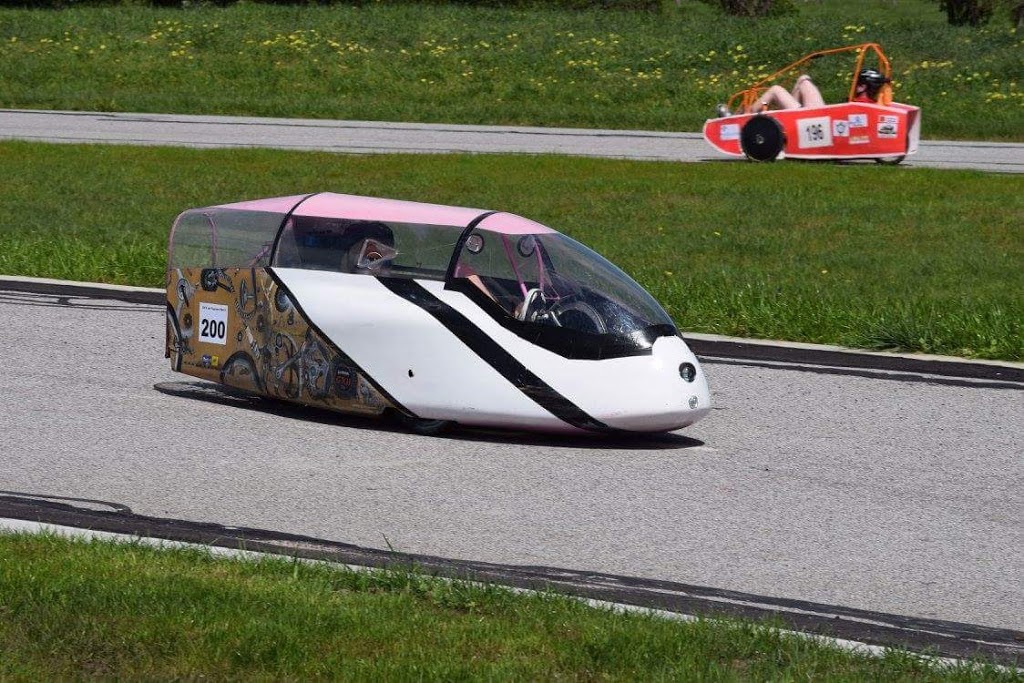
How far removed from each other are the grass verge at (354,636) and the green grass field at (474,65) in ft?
73.1

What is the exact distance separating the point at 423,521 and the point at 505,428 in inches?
57.4

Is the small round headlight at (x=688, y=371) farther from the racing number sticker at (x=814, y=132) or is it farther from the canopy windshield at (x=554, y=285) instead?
the racing number sticker at (x=814, y=132)

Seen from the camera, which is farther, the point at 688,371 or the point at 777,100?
the point at 777,100

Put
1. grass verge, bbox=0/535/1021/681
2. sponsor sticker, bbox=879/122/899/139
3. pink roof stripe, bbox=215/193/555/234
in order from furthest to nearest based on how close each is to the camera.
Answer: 1. sponsor sticker, bbox=879/122/899/139
2. pink roof stripe, bbox=215/193/555/234
3. grass verge, bbox=0/535/1021/681

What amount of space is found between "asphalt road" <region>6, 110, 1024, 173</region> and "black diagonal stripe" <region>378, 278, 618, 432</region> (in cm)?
1429

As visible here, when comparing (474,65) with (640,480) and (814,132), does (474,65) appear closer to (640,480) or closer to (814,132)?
(814,132)

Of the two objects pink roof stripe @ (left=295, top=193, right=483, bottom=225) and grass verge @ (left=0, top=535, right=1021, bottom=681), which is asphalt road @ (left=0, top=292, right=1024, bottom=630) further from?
pink roof stripe @ (left=295, top=193, right=483, bottom=225)

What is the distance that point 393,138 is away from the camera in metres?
24.7

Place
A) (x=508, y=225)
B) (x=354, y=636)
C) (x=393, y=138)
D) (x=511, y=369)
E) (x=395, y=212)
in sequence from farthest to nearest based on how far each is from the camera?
(x=393, y=138)
(x=395, y=212)
(x=508, y=225)
(x=511, y=369)
(x=354, y=636)

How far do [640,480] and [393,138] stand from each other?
17.6m

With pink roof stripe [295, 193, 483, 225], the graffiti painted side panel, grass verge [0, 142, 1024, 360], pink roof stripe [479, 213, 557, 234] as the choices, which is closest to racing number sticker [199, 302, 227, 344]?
the graffiti painted side panel

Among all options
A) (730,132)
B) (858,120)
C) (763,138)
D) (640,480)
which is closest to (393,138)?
(730,132)

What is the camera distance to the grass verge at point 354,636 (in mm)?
4898

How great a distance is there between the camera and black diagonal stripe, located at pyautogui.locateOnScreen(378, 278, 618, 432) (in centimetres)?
805
